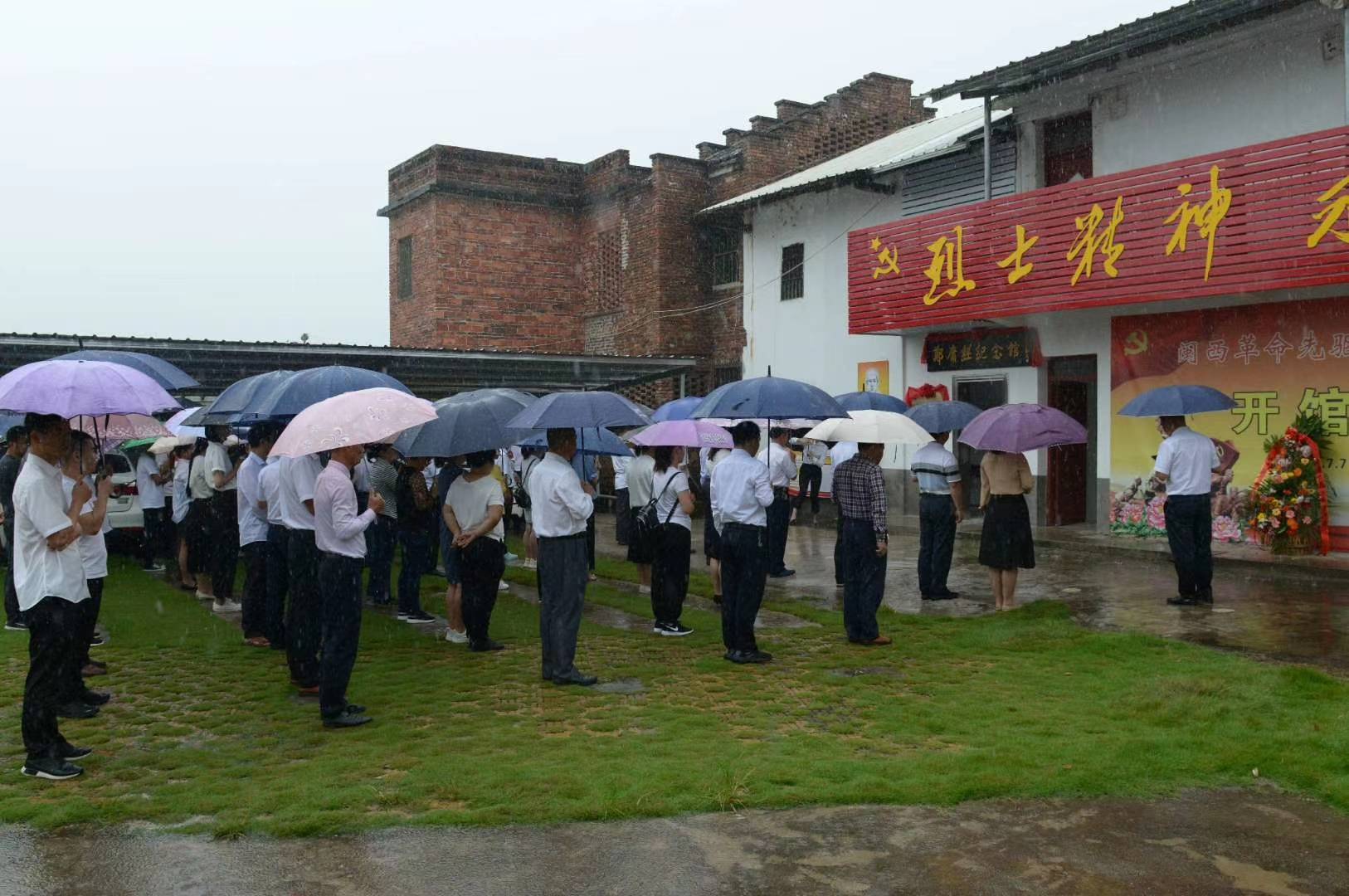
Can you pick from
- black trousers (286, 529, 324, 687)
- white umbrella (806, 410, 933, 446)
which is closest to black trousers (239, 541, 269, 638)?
black trousers (286, 529, 324, 687)

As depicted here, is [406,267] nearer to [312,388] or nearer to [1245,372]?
[1245,372]

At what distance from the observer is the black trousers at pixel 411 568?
1007 centimetres

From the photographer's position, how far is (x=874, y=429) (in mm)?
9008

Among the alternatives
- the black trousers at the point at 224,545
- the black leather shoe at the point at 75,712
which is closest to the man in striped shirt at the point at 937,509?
the black trousers at the point at 224,545

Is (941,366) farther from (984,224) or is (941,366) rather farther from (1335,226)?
(1335,226)

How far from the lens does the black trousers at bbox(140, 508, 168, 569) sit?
521 inches

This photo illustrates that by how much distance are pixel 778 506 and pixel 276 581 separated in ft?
17.4

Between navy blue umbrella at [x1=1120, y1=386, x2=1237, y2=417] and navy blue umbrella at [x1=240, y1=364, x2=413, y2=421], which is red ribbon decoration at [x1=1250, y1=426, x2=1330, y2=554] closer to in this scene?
navy blue umbrella at [x1=1120, y1=386, x2=1237, y2=417]

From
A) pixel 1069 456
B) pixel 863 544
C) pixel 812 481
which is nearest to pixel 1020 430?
pixel 863 544

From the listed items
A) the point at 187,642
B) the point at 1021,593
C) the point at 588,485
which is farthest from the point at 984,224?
the point at 187,642

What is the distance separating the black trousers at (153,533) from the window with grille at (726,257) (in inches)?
539

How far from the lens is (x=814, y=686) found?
7.29m

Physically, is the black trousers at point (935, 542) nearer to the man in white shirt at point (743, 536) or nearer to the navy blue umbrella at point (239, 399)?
the man in white shirt at point (743, 536)

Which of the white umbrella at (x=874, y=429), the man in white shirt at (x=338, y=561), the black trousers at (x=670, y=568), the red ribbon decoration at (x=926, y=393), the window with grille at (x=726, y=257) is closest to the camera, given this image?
the man in white shirt at (x=338, y=561)
